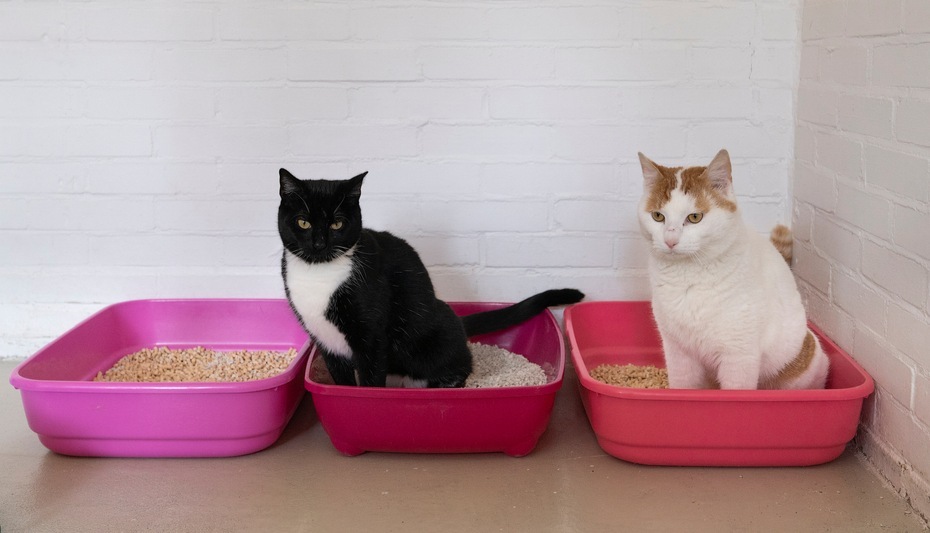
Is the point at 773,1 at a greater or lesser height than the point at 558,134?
greater

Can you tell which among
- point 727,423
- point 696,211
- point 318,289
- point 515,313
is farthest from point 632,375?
point 318,289

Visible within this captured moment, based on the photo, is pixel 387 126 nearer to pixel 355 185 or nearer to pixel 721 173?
pixel 355 185

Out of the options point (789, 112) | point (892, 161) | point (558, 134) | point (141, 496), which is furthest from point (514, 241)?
point (141, 496)

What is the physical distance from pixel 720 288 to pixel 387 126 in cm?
113

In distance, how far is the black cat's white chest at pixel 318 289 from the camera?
2.00 metres

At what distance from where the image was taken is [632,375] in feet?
8.14

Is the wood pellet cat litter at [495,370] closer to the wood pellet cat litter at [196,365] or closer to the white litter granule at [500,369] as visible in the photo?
the white litter granule at [500,369]

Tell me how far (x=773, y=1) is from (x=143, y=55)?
1.88 m

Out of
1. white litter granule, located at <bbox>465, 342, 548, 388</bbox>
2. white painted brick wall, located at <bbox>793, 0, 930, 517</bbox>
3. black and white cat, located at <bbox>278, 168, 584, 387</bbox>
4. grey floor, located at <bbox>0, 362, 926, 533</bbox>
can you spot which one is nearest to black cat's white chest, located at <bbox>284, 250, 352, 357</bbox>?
black and white cat, located at <bbox>278, 168, 584, 387</bbox>

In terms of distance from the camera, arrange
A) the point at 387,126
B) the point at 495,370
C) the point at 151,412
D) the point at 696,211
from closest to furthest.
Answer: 1. the point at 696,211
2. the point at 151,412
3. the point at 495,370
4. the point at 387,126

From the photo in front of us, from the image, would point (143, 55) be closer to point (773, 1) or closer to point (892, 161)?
point (773, 1)

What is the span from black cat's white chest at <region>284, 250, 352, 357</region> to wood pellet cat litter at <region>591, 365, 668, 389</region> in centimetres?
81

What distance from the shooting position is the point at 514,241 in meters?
2.65

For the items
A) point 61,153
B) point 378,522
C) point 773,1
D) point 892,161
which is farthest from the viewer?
point 61,153
